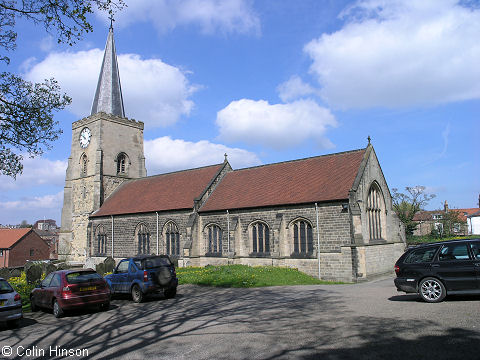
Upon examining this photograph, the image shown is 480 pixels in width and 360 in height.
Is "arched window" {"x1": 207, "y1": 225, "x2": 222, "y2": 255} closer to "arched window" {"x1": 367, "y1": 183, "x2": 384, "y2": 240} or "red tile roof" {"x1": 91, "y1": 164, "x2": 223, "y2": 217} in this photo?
"red tile roof" {"x1": 91, "y1": 164, "x2": 223, "y2": 217}

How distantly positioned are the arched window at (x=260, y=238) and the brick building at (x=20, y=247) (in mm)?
48103

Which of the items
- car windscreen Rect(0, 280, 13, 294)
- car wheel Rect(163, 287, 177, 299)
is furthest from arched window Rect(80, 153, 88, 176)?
car windscreen Rect(0, 280, 13, 294)

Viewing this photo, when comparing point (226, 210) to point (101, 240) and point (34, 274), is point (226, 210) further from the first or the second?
point (101, 240)

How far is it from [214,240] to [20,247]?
1793 inches

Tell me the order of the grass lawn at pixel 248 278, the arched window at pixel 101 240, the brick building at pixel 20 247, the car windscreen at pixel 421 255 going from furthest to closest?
the brick building at pixel 20 247 → the arched window at pixel 101 240 → the grass lawn at pixel 248 278 → the car windscreen at pixel 421 255

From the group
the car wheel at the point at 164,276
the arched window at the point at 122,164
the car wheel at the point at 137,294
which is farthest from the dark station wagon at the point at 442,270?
the arched window at the point at 122,164

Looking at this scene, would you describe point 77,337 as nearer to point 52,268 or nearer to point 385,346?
point 385,346

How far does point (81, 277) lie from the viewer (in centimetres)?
1189

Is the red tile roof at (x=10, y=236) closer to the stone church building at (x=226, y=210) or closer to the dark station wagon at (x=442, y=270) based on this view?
the stone church building at (x=226, y=210)

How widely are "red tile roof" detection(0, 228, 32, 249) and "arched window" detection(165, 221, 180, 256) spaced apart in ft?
131

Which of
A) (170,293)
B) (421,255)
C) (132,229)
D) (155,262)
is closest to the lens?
(421,255)

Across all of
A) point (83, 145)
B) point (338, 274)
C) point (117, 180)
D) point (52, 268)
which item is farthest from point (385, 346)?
point (83, 145)

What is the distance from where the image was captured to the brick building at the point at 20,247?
5669cm

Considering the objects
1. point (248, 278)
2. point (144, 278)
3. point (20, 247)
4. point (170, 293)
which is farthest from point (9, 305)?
point (20, 247)
